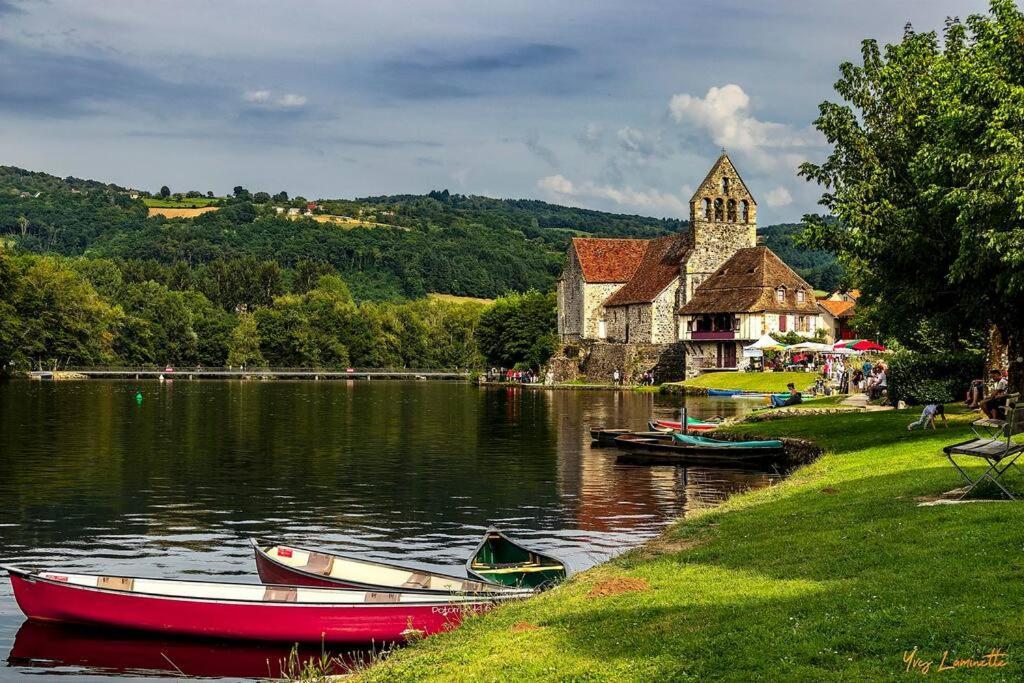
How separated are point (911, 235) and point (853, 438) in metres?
6.91

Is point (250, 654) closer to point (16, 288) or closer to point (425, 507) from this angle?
point (425, 507)

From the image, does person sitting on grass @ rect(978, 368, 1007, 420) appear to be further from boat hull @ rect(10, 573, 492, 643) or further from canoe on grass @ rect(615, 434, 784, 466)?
boat hull @ rect(10, 573, 492, 643)

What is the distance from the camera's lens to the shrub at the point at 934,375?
4888 centimetres

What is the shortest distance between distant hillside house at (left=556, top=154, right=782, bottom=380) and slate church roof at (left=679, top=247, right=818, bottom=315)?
19.9 inches

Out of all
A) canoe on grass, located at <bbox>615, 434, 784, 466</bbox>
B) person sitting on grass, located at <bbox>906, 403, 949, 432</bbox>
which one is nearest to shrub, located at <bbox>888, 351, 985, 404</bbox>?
canoe on grass, located at <bbox>615, 434, 784, 466</bbox>

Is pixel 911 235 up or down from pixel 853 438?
up

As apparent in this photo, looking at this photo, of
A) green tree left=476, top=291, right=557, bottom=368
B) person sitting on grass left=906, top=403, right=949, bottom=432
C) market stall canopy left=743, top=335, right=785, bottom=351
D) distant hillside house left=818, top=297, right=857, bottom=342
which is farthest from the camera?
green tree left=476, top=291, right=557, bottom=368

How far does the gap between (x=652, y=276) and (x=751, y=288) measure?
50.1 feet

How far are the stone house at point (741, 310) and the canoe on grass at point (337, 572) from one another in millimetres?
88192

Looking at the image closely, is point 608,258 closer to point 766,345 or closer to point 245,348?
point 766,345


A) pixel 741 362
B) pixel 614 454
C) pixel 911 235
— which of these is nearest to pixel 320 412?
pixel 614 454

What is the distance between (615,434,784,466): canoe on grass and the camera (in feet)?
132

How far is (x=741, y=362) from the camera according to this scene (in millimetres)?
106688

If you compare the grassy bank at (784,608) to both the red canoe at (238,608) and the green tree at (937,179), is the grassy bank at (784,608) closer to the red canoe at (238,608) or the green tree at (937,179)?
the red canoe at (238,608)
